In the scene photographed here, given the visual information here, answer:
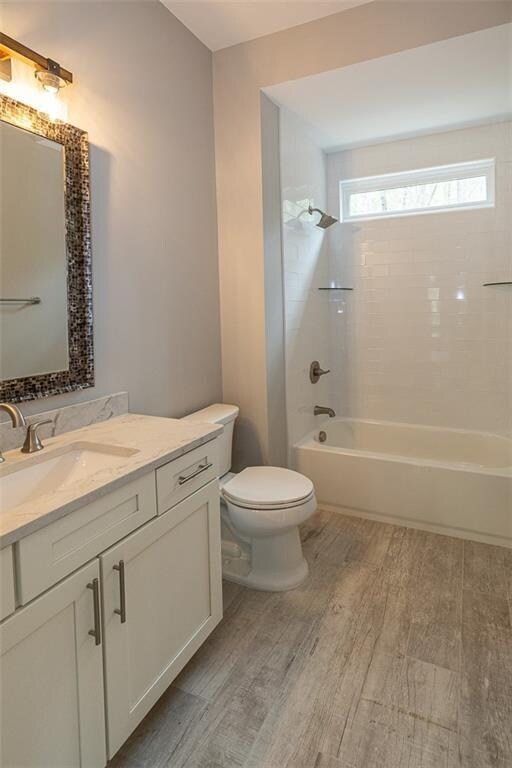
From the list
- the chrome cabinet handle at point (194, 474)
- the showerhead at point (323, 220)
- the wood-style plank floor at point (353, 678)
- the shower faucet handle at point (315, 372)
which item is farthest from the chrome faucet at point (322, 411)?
the chrome cabinet handle at point (194, 474)

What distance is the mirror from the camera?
55.7 inches

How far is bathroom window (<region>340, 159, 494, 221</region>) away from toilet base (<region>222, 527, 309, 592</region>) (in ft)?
7.88

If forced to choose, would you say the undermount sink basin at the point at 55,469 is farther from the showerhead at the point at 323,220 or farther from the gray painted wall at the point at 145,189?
the showerhead at the point at 323,220

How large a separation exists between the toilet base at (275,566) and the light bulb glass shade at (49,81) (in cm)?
192

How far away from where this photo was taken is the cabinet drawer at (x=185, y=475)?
4.41ft

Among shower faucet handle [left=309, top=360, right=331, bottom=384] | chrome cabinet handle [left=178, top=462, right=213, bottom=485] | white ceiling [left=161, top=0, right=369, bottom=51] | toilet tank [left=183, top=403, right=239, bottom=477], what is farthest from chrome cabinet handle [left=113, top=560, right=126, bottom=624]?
white ceiling [left=161, top=0, right=369, bottom=51]

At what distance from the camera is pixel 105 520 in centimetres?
114

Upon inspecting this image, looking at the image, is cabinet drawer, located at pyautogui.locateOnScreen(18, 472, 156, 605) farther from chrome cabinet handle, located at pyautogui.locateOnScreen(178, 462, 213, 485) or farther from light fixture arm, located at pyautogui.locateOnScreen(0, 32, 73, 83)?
light fixture arm, located at pyautogui.locateOnScreen(0, 32, 73, 83)

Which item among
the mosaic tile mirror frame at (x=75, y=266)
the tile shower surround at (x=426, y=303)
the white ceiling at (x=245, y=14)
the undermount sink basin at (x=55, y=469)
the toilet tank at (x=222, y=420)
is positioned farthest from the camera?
the tile shower surround at (x=426, y=303)

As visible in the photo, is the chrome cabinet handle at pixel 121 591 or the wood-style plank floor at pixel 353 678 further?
the wood-style plank floor at pixel 353 678

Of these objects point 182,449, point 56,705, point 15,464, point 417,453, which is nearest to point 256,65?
point 182,449

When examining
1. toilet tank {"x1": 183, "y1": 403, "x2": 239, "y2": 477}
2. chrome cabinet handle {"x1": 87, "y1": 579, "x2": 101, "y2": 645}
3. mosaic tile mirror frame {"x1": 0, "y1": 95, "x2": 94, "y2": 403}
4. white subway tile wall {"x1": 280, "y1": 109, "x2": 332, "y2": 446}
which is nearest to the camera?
chrome cabinet handle {"x1": 87, "y1": 579, "x2": 101, "y2": 645}

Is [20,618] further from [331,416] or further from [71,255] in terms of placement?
[331,416]

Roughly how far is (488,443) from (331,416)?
106 centimetres
